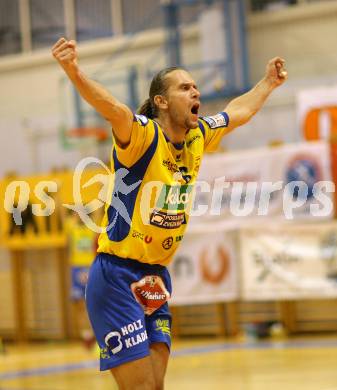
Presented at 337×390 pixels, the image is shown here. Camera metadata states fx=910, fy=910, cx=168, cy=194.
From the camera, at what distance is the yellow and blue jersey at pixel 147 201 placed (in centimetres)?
592

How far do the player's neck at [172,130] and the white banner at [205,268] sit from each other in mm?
10556

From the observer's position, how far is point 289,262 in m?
15.9

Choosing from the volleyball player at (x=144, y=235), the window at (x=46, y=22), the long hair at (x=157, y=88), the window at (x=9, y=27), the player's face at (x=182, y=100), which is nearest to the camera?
the volleyball player at (x=144, y=235)

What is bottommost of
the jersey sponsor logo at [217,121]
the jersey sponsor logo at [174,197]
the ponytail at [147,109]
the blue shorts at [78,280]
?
the blue shorts at [78,280]

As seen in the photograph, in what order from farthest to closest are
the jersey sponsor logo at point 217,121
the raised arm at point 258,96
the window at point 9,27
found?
the window at point 9,27 < the raised arm at point 258,96 < the jersey sponsor logo at point 217,121

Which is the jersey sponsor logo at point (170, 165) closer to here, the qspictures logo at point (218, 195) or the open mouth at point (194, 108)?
the open mouth at point (194, 108)

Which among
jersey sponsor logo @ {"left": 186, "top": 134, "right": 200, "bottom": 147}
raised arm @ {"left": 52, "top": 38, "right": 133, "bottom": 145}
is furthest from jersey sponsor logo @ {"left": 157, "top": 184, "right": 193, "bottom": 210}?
raised arm @ {"left": 52, "top": 38, "right": 133, "bottom": 145}

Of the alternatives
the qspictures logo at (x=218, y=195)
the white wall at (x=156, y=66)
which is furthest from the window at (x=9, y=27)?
the qspictures logo at (x=218, y=195)

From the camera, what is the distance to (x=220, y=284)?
657 inches

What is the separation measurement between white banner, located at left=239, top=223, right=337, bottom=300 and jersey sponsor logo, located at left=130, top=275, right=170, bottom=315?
963 centimetres

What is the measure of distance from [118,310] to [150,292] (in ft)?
0.90

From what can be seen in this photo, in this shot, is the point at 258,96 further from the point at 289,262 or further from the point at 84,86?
the point at 289,262

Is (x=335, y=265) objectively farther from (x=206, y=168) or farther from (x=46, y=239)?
(x=46, y=239)

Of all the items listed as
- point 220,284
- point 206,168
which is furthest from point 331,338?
point 206,168
